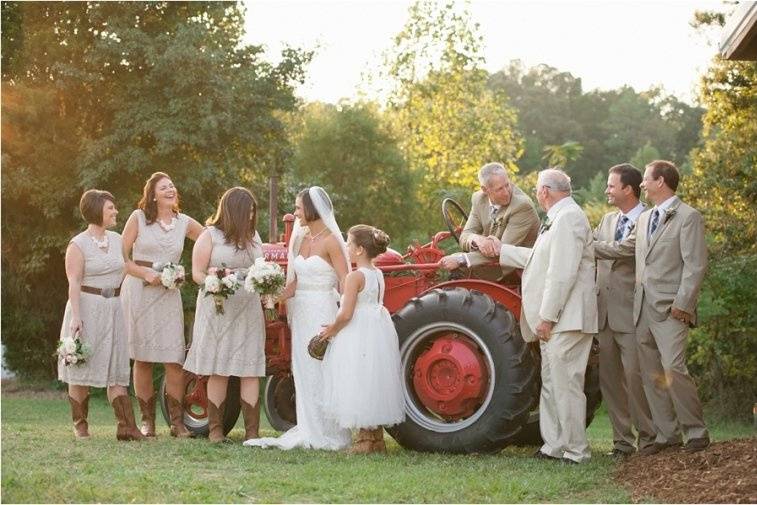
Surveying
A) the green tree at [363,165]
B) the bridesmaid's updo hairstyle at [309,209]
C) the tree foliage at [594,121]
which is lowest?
the bridesmaid's updo hairstyle at [309,209]

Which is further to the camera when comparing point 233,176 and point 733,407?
point 233,176

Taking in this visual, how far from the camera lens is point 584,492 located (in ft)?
22.6

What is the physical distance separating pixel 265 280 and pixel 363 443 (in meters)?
1.31

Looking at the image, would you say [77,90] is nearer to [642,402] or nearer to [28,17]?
[28,17]

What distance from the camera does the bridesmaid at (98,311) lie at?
901 centimetres

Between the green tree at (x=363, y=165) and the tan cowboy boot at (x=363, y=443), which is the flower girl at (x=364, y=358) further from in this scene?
the green tree at (x=363, y=165)

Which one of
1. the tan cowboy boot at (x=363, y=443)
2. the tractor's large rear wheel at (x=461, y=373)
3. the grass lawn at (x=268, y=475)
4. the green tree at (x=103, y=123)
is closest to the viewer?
the grass lawn at (x=268, y=475)

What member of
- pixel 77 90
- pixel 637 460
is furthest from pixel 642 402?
pixel 77 90

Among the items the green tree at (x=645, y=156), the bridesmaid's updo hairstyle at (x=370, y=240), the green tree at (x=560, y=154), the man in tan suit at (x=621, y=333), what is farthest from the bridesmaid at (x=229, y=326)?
the green tree at (x=645, y=156)

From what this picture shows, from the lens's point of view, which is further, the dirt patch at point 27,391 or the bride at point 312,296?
the dirt patch at point 27,391

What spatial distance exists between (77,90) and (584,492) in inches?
634

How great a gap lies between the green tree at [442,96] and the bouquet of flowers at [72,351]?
1055 inches

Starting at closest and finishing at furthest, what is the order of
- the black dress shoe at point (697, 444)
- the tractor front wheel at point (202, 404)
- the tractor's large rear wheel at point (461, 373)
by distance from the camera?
the black dress shoe at point (697, 444) < the tractor's large rear wheel at point (461, 373) < the tractor front wheel at point (202, 404)

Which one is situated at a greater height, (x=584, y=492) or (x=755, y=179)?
(x=755, y=179)
